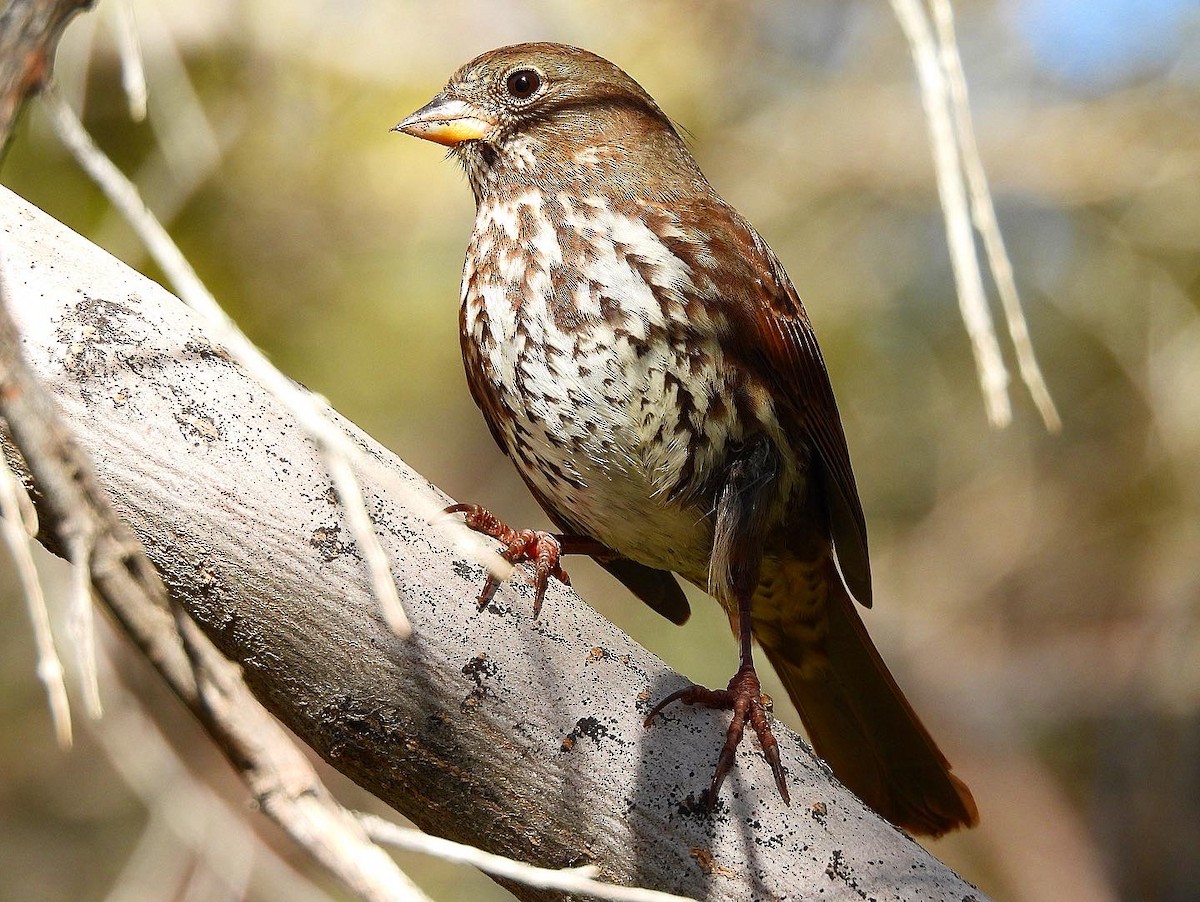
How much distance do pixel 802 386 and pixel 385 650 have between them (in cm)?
135

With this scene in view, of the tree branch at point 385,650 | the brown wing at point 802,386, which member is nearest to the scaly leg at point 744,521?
the brown wing at point 802,386

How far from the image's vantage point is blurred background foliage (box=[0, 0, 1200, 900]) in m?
4.57

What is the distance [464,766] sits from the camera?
1800 mm

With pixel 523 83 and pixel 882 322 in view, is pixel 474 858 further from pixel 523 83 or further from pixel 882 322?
pixel 882 322

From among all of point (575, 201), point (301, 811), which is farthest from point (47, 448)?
point (575, 201)

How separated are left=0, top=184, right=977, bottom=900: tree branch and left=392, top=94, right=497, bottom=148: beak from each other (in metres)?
1.22

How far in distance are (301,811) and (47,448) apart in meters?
0.37

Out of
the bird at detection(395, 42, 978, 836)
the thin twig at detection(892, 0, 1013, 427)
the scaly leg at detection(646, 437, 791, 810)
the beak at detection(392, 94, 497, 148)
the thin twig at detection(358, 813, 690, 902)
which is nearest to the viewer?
the thin twig at detection(358, 813, 690, 902)

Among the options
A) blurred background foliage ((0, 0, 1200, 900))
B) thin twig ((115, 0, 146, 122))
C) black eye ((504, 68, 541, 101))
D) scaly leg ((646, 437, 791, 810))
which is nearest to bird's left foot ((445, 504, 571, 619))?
scaly leg ((646, 437, 791, 810))

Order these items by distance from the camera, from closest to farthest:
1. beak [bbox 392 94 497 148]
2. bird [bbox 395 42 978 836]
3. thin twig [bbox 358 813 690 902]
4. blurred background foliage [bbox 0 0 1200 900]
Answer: thin twig [bbox 358 813 690 902], bird [bbox 395 42 978 836], beak [bbox 392 94 497 148], blurred background foliage [bbox 0 0 1200 900]

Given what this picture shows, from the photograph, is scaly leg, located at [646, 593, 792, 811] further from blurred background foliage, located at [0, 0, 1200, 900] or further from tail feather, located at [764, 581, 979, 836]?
blurred background foliage, located at [0, 0, 1200, 900]

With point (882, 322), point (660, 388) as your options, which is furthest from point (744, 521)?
point (882, 322)

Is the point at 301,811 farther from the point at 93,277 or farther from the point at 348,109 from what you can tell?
the point at 348,109

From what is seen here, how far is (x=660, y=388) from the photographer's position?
253 cm
